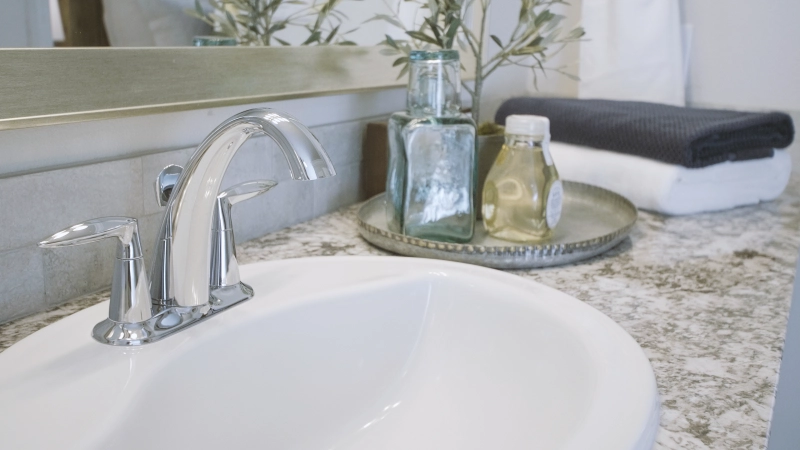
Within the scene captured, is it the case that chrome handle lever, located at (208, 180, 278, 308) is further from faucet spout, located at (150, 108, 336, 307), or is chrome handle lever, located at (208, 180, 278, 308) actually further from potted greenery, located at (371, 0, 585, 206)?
potted greenery, located at (371, 0, 585, 206)

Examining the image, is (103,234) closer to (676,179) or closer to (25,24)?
(25,24)

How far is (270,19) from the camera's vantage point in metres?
0.86

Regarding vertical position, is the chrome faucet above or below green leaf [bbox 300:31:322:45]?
below

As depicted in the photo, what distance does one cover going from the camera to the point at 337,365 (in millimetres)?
658

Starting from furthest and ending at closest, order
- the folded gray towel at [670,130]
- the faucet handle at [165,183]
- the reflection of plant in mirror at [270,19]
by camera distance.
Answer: the folded gray towel at [670,130] < the reflection of plant in mirror at [270,19] < the faucet handle at [165,183]

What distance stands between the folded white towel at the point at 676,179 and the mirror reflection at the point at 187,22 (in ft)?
1.29

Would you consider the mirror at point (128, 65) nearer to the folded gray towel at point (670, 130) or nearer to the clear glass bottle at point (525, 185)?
the clear glass bottle at point (525, 185)

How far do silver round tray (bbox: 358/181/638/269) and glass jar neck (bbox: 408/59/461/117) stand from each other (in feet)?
0.51

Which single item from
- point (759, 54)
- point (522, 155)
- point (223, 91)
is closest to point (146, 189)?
point (223, 91)

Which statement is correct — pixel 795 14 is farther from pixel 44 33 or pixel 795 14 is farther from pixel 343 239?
pixel 44 33

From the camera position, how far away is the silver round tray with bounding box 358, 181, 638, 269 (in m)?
0.80

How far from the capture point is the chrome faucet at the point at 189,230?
502 mm

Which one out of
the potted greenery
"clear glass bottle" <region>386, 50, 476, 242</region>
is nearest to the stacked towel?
the potted greenery

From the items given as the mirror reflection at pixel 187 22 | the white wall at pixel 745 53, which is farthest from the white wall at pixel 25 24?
the white wall at pixel 745 53
